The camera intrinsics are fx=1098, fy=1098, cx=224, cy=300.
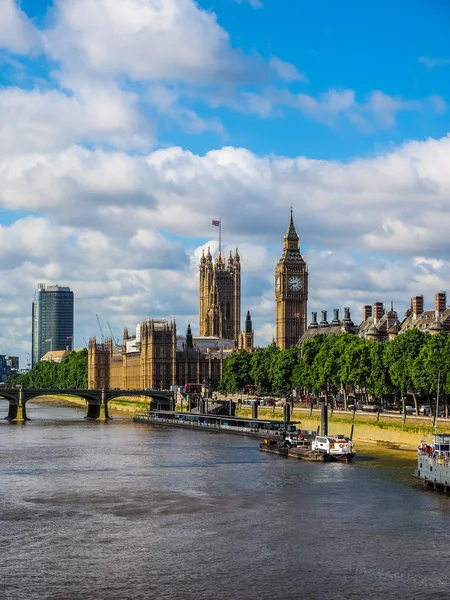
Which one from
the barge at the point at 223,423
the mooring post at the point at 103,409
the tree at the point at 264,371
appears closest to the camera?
the barge at the point at 223,423

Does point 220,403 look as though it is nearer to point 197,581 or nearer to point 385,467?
point 385,467

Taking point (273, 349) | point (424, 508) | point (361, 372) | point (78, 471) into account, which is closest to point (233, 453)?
point (78, 471)

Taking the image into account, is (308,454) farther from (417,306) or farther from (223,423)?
(417,306)

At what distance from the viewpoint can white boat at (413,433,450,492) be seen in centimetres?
8097

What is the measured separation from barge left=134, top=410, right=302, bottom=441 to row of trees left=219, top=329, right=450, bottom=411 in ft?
39.4

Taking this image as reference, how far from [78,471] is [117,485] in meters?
10.8

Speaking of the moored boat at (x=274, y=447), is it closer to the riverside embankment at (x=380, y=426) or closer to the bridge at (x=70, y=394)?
the riverside embankment at (x=380, y=426)

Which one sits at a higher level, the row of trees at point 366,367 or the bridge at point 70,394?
the row of trees at point 366,367

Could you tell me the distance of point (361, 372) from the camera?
142 metres

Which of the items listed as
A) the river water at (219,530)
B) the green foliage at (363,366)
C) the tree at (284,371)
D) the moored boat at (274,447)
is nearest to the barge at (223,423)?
the moored boat at (274,447)

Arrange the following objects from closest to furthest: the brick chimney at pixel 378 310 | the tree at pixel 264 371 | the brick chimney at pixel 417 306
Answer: the brick chimney at pixel 417 306 → the tree at pixel 264 371 → the brick chimney at pixel 378 310

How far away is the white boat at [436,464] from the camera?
81.0 metres

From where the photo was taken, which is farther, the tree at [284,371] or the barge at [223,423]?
the tree at [284,371]

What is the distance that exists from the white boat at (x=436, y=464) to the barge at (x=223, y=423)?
130 feet
